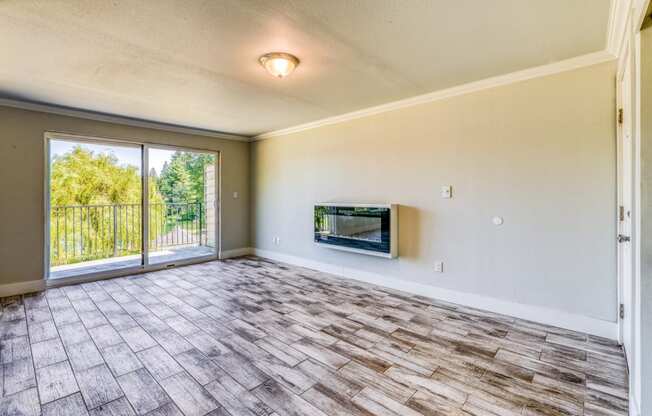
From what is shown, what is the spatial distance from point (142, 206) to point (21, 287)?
176cm

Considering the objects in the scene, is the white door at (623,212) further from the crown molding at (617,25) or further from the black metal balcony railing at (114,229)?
the black metal balcony railing at (114,229)

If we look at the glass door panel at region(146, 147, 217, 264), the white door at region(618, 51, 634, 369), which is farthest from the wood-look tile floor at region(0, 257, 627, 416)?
the glass door panel at region(146, 147, 217, 264)

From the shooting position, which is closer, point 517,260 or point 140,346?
point 140,346

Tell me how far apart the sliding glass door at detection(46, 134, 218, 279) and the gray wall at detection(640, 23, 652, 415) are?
5699 mm

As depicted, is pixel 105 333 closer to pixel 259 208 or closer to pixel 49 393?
pixel 49 393

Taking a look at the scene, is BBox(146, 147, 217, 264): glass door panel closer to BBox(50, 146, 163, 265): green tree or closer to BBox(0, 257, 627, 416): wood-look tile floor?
BBox(50, 146, 163, 265): green tree

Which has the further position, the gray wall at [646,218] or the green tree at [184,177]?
the green tree at [184,177]

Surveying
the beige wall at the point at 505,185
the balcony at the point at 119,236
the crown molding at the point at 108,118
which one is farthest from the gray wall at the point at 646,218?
the balcony at the point at 119,236

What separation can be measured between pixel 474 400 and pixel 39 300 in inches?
186

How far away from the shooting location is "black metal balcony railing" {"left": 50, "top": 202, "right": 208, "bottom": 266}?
467 cm

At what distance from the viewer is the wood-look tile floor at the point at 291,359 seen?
184cm

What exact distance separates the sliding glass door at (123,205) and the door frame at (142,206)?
17mm

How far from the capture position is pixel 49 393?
1.94 metres

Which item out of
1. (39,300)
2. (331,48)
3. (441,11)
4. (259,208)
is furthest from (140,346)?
(259,208)
